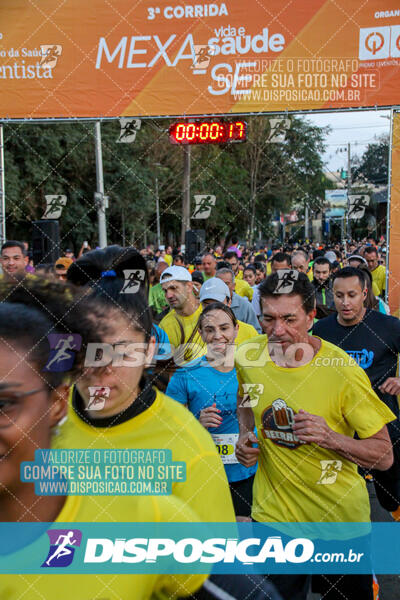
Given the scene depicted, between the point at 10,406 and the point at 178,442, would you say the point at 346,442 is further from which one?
the point at 10,406

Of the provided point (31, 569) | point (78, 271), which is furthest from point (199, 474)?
point (78, 271)

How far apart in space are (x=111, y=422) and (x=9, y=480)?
37 cm

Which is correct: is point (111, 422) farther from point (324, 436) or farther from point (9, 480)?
point (324, 436)

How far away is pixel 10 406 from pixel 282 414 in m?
1.67

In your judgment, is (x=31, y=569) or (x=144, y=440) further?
(x=144, y=440)

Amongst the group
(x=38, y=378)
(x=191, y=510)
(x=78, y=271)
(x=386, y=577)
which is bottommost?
(x=386, y=577)

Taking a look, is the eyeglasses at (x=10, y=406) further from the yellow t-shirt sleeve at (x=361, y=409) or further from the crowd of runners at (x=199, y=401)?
the yellow t-shirt sleeve at (x=361, y=409)

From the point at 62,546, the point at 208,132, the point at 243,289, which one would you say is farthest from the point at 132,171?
the point at 62,546

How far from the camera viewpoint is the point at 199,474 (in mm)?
1422

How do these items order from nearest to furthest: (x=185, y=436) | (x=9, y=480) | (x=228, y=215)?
1. (x=9, y=480)
2. (x=185, y=436)
3. (x=228, y=215)

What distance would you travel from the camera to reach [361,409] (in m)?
2.58

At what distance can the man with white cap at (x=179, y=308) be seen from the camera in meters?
4.79

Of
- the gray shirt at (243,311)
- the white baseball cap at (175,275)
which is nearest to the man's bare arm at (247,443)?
the white baseball cap at (175,275)

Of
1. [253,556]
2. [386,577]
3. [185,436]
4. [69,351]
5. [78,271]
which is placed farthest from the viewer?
[386,577]
